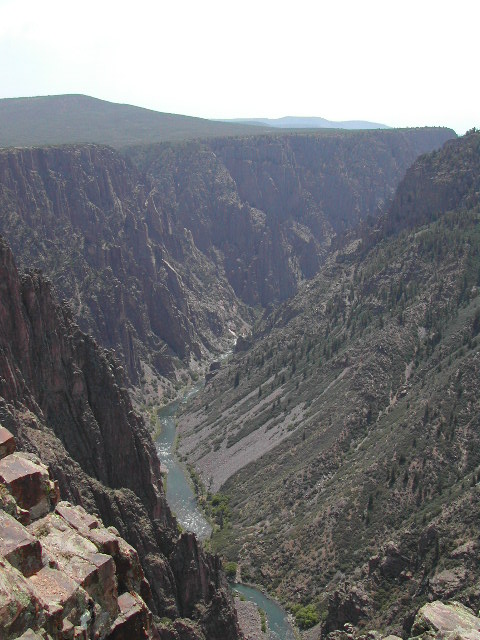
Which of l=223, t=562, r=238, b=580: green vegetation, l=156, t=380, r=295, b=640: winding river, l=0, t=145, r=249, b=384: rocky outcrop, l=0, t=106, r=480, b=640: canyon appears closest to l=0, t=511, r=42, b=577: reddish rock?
l=0, t=106, r=480, b=640: canyon

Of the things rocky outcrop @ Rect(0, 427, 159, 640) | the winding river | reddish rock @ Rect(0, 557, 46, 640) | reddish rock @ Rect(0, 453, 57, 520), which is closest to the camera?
reddish rock @ Rect(0, 557, 46, 640)

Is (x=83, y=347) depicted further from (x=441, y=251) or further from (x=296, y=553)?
(x=441, y=251)

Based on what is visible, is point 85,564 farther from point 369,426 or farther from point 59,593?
point 369,426

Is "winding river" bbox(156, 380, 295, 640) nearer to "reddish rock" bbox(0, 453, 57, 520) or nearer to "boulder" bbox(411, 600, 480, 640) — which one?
"boulder" bbox(411, 600, 480, 640)

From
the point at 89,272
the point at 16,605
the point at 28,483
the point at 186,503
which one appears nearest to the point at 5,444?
the point at 28,483

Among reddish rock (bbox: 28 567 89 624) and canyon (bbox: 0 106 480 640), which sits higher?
reddish rock (bbox: 28 567 89 624)

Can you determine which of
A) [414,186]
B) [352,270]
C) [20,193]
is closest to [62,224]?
[20,193]

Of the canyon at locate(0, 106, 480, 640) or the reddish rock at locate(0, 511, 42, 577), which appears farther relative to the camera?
the canyon at locate(0, 106, 480, 640)
